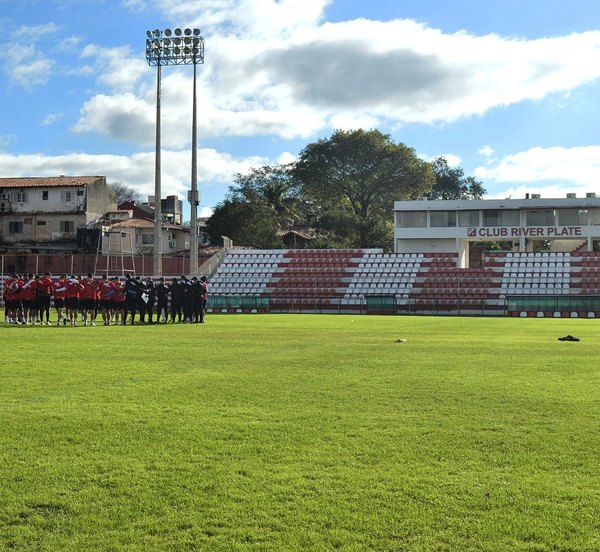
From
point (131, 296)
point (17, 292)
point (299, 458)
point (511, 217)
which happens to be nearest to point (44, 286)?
point (17, 292)

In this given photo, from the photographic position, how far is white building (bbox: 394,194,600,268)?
5912 cm

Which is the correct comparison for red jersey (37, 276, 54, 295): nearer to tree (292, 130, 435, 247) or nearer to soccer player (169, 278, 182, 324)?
soccer player (169, 278, 182, 324)

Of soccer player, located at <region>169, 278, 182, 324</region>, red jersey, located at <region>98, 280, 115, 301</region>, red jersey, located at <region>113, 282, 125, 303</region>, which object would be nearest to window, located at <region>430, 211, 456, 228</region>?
soccer player, located at <region>169, 278, 182, 324</region>

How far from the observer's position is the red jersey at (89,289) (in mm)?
27281

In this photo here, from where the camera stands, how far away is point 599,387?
1016cm

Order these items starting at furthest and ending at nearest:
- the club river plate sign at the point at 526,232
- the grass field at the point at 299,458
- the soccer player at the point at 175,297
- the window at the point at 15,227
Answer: the window at the point at 15,227 → the club river plate sign at the point at 526,232 → the soccer player at the point at 175,297 → the grass field at the point at 299,458

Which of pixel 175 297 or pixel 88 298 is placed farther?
pixel 175 297

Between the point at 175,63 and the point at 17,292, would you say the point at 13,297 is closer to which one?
the point at 17,292

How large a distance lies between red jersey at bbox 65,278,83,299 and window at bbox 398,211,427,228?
39998 mm

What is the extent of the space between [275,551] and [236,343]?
1369 cm

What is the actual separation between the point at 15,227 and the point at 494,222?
1595 inches

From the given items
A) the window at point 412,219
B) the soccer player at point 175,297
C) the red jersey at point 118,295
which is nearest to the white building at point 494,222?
the window at point 412,219

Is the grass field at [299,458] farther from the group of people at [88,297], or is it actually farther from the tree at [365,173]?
the tree at [365,173]

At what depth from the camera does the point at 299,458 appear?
20.6 feet
